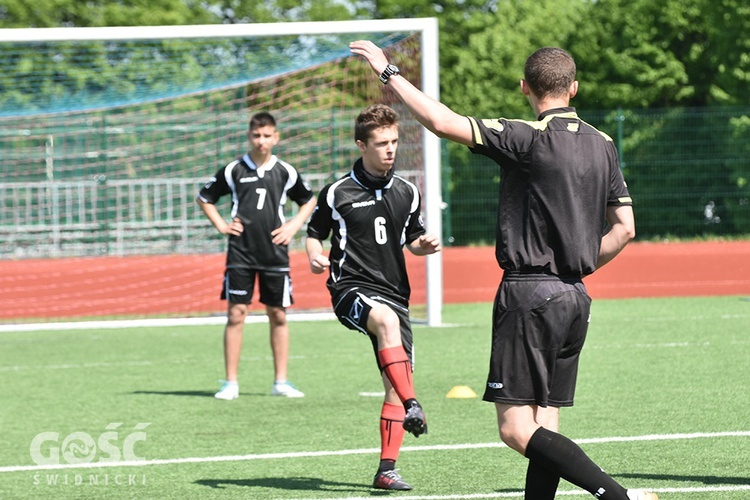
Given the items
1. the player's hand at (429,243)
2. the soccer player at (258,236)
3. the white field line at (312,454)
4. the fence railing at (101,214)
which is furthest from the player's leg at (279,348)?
the fence railing at (101,214)

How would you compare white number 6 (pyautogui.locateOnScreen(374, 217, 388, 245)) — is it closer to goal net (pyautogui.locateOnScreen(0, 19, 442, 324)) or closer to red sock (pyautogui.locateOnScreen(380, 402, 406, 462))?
red sock (pyautogui.locateOnScreen(380, 402, 406, 462))

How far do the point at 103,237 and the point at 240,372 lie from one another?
8.67 meters

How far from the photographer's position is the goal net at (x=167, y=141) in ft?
50.2

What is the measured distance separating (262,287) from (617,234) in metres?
4.94

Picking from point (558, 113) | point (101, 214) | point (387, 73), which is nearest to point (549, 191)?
point (558, 113)

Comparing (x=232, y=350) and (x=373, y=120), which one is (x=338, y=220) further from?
(x=232, y=350)

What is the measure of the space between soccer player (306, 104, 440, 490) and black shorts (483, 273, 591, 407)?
1279 millimetres

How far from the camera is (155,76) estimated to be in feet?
75.3

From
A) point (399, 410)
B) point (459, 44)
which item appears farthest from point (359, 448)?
point (459, 44)

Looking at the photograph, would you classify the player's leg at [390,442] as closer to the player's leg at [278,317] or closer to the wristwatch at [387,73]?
the wristwatch at [387,73]

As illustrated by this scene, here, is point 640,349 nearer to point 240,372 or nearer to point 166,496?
point 240,372

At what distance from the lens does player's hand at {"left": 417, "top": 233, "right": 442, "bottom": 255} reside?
587cm

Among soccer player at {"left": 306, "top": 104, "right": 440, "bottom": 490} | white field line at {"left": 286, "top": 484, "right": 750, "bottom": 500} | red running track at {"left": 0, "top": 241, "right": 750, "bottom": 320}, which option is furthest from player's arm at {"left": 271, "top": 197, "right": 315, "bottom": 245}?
red running track at {"left": 0, "top": 241, "right": 750, "bottom": 320}

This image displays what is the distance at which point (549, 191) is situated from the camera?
4.44 meters
